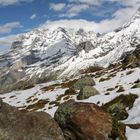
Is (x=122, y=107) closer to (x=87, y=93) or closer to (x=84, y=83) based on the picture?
(x=87, y=93)

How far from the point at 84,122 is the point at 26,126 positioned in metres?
4.48

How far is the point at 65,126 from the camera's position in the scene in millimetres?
27406

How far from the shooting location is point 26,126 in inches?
950

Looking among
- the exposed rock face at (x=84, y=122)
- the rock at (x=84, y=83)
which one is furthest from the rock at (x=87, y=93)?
the exposed rock face at (x=84, y=122)

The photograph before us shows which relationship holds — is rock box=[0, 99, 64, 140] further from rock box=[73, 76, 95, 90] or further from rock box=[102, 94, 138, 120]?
rock box=[73, 76, 95, 90]

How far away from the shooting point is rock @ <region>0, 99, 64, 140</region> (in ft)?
77.2

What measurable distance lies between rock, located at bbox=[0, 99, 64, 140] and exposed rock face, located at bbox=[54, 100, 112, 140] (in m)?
2.24

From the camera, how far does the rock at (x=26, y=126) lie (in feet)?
77.2

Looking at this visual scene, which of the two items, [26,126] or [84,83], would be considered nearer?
[26,126]

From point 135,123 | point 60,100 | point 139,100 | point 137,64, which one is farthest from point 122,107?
point 137,64

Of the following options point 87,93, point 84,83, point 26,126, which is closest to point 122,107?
point 26,126

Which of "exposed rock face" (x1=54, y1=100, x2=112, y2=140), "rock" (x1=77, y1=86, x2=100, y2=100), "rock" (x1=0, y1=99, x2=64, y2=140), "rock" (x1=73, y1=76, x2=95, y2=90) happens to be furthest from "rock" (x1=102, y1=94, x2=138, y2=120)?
"rock" (x1=73, y1=76, x2=95, y2=90)

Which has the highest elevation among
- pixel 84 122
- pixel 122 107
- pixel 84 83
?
pixel 84 122

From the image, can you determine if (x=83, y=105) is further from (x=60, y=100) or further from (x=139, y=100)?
(x=60, y=100)
